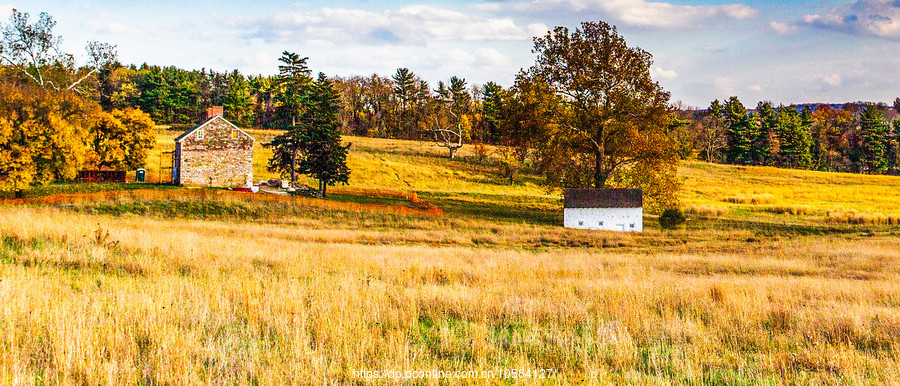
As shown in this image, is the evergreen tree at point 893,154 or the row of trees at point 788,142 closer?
the row of trees at point 788,142

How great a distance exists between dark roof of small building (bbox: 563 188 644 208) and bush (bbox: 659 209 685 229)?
191 cm

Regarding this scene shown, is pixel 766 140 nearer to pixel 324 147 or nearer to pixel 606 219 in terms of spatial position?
pixel 606 219

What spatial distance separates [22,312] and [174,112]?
130367mm

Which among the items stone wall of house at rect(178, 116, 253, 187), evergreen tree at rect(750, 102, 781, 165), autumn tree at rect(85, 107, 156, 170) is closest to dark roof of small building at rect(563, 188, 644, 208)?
stone wall of house at rect(178, 116, 253, 187)

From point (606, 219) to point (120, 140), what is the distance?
48.4 meters

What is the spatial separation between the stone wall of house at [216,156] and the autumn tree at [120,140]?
9.59 metres

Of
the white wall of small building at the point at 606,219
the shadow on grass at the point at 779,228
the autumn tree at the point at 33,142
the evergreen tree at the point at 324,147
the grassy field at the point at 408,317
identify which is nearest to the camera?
the grassy field at the point at 408,317

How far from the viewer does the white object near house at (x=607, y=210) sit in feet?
142

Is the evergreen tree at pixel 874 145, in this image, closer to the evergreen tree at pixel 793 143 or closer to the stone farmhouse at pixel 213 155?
the evergreen tree at pixel 793 143

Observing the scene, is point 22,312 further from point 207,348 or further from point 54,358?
point 207,348

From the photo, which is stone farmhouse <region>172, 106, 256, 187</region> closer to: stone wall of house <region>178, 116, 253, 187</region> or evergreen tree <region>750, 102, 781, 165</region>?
stone wall of house <region>178, 116, 253, 187</region>

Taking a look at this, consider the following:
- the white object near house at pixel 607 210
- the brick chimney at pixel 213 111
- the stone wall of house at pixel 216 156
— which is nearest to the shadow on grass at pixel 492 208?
the white object near house at pixel 607 210

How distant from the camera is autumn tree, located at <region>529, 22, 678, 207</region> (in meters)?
44.1

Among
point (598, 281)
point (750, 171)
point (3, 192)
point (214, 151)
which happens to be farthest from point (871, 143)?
point (3, 192)
